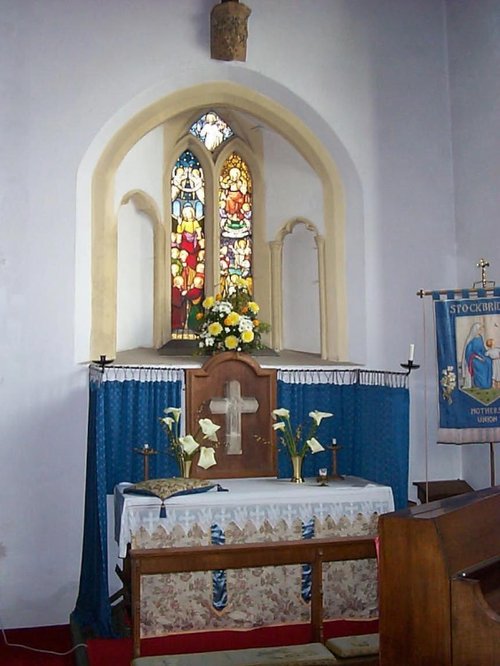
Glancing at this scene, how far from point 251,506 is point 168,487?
0.58 metres

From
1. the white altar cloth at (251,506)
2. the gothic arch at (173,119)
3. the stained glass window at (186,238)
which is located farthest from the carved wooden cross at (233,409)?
the stained glass window at (186,238)

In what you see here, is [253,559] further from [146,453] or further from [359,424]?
[359,424]

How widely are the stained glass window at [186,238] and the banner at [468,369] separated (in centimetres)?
255

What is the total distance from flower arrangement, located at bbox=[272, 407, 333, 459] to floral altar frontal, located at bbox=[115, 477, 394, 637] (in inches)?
11.0

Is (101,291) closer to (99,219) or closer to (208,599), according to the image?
(99,219)

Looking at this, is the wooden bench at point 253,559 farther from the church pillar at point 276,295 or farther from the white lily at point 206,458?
the church pillar at point 276,295

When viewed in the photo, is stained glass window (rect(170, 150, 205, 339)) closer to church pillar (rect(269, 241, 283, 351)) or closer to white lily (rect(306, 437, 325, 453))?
church pillar (rect(269, 241, 283, 351))

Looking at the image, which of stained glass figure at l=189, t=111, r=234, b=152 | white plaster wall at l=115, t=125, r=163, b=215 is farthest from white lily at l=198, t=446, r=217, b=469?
stained glass figure at l=189, t=111, r=234, b=152

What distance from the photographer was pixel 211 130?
7.84 m

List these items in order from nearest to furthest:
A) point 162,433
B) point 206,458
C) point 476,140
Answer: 1. point 206,458
2. point 162,433
3. point 476,140

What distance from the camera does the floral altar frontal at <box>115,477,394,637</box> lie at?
4.76 m

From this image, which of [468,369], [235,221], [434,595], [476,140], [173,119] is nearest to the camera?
[434,595]

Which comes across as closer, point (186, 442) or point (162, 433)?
point (186, 442)

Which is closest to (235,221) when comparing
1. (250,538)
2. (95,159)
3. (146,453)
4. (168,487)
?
(95,159)
